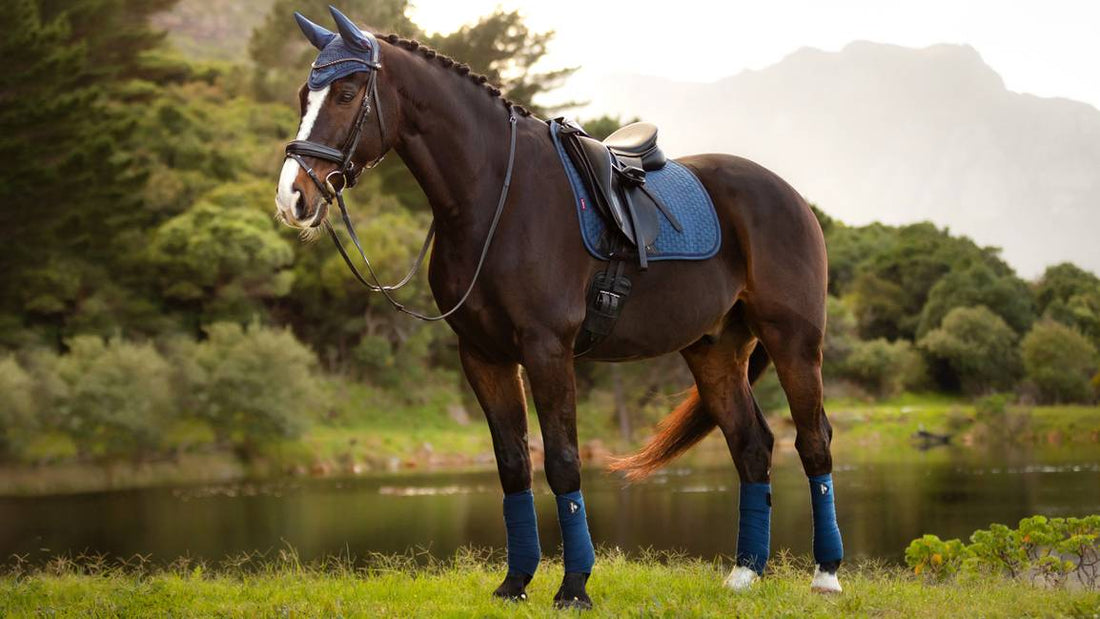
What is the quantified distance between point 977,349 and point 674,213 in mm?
40819

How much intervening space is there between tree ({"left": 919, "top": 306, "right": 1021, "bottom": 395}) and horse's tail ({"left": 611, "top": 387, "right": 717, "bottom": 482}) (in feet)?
130

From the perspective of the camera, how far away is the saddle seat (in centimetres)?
573

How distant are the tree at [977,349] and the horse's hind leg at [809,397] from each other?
3999 cm

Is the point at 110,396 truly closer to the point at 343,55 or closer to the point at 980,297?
the point at 343,55

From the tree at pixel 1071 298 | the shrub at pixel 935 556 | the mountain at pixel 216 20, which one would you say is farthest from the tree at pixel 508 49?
the mountain at pixel 216 20

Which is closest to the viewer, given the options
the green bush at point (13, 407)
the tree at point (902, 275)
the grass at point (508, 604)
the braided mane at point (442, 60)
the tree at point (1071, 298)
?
the grass at point (508, 604)

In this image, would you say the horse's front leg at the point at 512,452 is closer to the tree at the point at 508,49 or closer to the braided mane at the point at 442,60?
the braided mane at the point at 442,60

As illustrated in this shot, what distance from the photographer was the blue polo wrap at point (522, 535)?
210 inches

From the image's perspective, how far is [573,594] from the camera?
495cm

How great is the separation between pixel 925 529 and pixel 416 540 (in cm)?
762

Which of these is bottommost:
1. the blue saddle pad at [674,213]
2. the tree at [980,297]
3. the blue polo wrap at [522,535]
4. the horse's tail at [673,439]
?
the blue polo wrap at [522,535]

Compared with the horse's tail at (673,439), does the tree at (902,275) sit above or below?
above

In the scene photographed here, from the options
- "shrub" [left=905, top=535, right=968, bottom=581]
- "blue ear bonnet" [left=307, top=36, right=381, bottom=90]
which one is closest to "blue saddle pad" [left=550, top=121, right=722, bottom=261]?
"blue ear bonnet" [left=307, top=36, right=381, bottom=90]

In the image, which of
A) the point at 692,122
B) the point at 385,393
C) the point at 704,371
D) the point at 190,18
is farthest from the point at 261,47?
the point at 692,122
